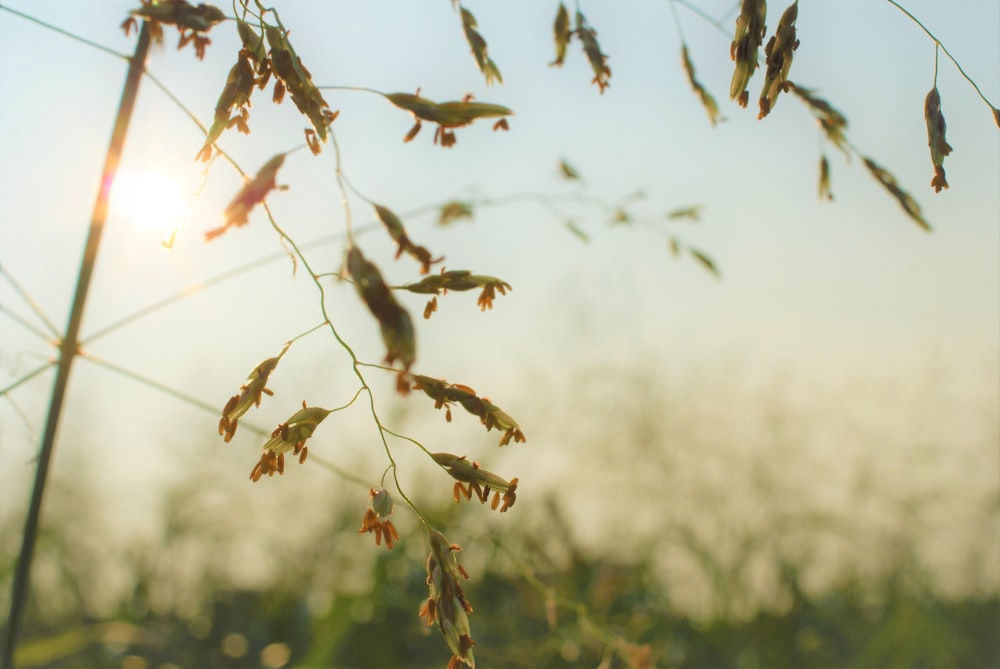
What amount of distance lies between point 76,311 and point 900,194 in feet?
3.04

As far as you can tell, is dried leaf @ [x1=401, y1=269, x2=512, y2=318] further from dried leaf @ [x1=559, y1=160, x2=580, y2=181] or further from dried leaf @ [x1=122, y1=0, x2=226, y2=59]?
dried leaf @ [x1=559, y1=160, x2=580, y2=181]

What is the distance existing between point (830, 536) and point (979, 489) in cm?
50

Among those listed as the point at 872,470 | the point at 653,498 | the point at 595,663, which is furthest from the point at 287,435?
the point at 872,470

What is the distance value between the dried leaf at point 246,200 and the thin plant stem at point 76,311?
1.43ft

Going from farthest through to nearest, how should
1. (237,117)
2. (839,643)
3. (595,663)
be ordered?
(839,643) < (595,663) < (237,117)

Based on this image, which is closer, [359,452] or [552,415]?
[359,452]

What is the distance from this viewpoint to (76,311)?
1.10m

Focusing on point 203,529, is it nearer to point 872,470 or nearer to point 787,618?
point 787,618

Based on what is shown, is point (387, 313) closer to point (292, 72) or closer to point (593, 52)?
point (292, 72)

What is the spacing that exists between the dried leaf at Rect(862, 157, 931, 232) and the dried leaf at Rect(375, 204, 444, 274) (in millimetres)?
571

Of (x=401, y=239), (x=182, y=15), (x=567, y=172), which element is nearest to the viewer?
(x=401, y=239)

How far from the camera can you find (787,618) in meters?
2.99

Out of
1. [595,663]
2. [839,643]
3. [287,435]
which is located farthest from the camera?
[839,643]

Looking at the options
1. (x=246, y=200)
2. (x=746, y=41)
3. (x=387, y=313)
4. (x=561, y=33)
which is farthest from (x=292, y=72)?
(x=561, y=33)
